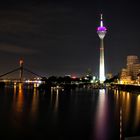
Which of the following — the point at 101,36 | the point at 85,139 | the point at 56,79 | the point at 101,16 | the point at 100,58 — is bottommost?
the point at 85,139

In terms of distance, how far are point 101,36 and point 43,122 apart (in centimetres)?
8639

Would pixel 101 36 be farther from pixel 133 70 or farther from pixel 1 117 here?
pixel 1 117

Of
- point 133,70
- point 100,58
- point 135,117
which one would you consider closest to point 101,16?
point 100,58

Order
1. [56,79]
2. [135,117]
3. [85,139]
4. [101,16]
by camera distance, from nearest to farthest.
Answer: [85,139] < [135,117] < [56,79] < [101,16]

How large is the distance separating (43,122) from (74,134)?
4.10 metres

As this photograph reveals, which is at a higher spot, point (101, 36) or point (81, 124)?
point (101, 36)

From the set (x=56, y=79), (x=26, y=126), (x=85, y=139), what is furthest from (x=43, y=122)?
(x=56, y=79)

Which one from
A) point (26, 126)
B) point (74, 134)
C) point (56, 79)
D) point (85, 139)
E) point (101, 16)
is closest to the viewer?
point (85, 139)

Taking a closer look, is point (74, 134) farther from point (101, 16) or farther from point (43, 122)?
point (101, 16)

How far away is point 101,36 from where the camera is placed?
336 feet

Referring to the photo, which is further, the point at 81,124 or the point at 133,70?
the point at 133,70

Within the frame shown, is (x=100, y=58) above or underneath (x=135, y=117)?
above

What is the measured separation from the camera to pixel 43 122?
17922 mm

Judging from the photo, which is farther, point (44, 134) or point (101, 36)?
point (101, 36)
